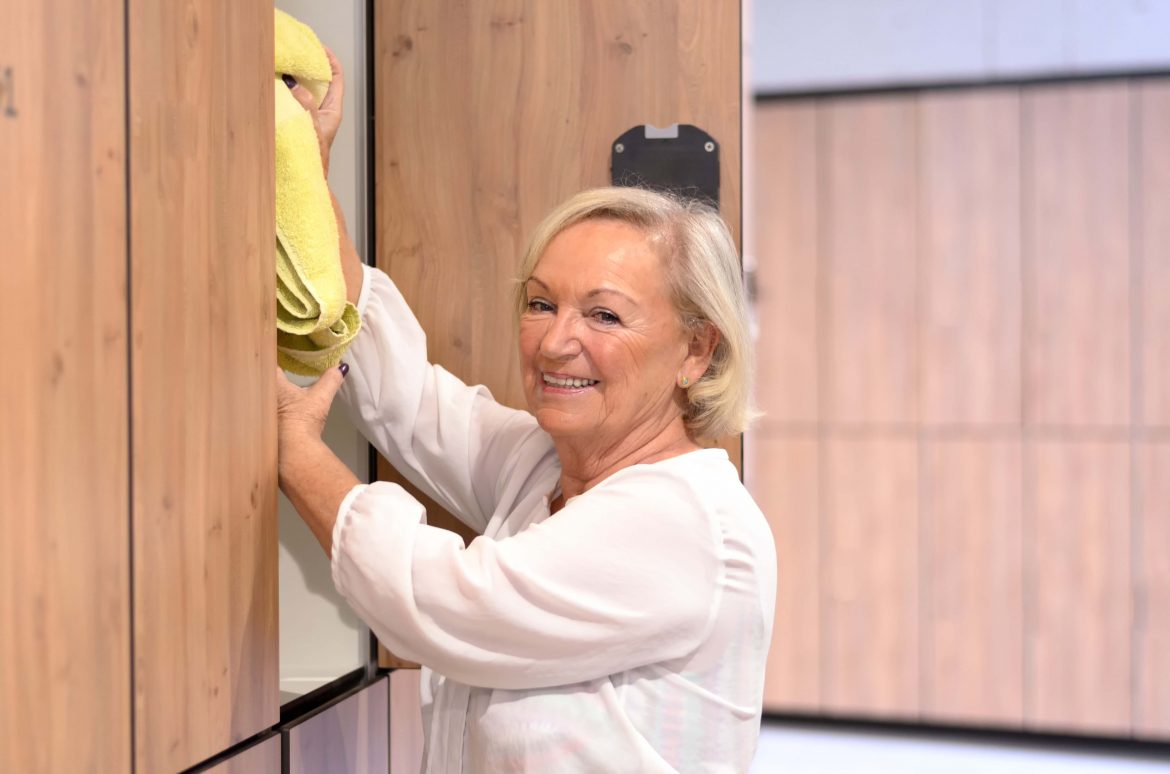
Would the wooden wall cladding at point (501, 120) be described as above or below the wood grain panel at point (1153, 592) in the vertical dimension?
above

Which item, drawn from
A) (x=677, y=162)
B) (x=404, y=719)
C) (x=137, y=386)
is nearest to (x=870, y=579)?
(x=404, y=719)

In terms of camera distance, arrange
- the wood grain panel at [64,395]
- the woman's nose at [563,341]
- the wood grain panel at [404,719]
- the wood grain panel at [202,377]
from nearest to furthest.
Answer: the wood grain panel at [64,395]
the wood grain panel at [202,377]
the woman's nose at [563,341]
the wood grain panel at [404,719]

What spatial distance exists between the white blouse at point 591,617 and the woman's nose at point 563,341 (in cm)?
16

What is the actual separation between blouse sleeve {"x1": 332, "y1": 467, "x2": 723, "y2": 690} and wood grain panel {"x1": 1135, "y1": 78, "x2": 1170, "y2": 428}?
294 centimetres

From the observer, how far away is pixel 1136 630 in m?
3.62

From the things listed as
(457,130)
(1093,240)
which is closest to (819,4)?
(1093,240)

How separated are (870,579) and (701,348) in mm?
2712

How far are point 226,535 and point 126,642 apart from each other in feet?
0.61

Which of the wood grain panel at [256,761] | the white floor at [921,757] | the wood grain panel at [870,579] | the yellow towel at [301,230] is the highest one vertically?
the yellow towel at [301,230]

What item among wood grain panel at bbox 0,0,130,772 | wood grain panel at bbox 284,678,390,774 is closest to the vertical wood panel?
wood grain panel at bbox 284,678,390,774

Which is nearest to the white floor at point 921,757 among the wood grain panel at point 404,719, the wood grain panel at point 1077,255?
the wood grain panel at point 1077,255

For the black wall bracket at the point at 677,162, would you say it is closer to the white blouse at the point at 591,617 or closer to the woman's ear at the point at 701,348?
the woman's ear at the point at 701,348

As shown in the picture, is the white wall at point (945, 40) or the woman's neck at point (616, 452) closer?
the woman's neck at point (616, 452)

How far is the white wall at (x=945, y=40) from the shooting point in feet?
11.9
